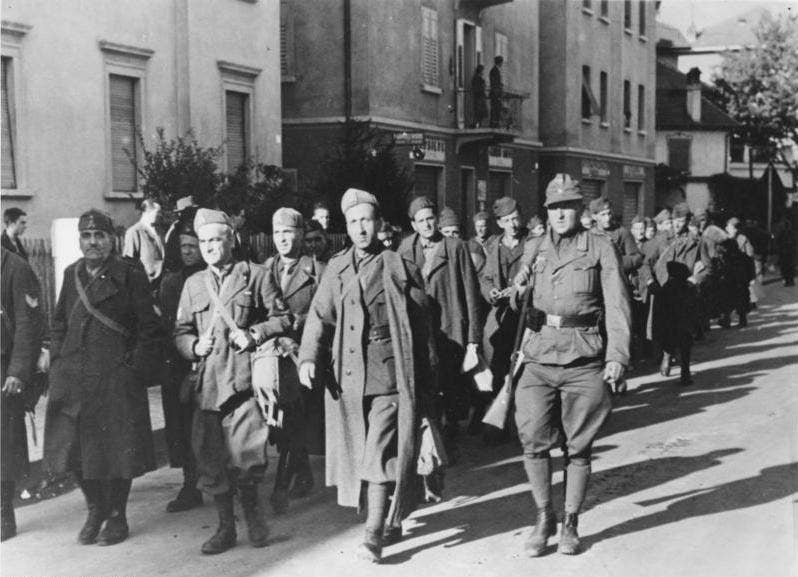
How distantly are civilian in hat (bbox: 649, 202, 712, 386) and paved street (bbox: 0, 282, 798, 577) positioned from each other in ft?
9.74

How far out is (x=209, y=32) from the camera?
55.7ft

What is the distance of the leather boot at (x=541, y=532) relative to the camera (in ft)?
19.2

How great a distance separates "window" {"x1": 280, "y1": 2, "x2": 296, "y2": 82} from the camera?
22953mm

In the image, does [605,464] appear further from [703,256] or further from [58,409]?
[703,256]

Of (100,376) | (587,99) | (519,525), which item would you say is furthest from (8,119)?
(587,99)

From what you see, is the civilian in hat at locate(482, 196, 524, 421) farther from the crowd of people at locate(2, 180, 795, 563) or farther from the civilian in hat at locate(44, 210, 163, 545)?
the civilian in hat at locate(44, 210, 163, 545)

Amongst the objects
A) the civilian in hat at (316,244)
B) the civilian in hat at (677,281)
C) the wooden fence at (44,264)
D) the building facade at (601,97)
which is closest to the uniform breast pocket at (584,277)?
the civilian in hat at (316,244)

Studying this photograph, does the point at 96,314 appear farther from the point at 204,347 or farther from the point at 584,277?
the point at 584,277

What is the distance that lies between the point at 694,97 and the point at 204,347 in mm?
47168

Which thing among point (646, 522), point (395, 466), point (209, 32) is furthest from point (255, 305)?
point (209, 32)

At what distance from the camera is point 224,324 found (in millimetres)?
6086

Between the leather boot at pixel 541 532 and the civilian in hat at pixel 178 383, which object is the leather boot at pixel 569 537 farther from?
the civilian in hat at pixel 178 383

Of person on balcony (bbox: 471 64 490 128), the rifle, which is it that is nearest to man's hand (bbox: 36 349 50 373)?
the rifle

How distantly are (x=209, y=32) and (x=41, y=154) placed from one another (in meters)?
4.40
